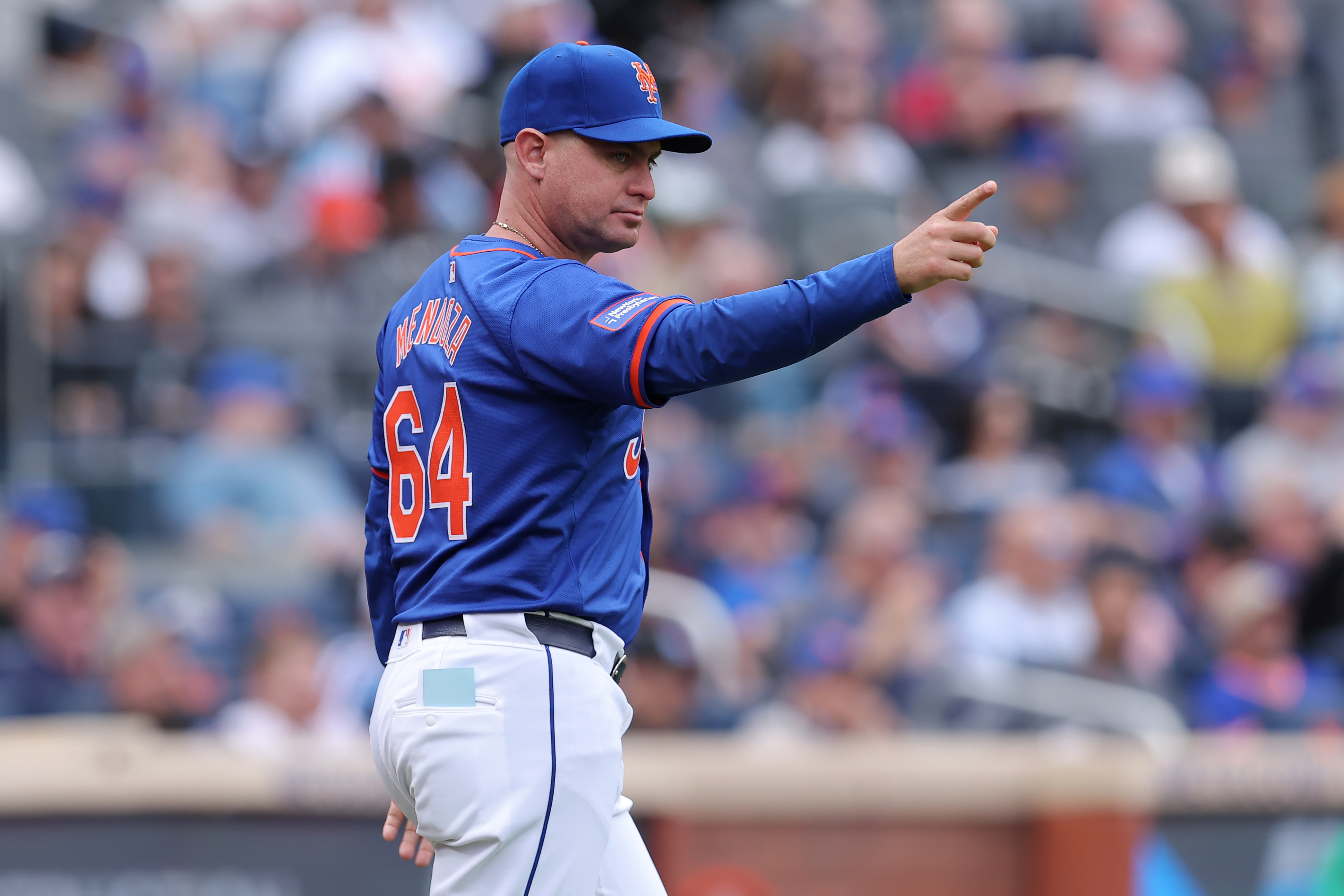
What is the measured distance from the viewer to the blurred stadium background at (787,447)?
5.59 metres

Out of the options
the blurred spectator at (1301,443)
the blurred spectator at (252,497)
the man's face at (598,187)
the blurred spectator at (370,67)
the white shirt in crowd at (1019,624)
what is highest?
the blurred spectator at (370,67)

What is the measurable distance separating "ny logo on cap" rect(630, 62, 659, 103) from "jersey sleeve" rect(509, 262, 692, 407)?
35 centimetres

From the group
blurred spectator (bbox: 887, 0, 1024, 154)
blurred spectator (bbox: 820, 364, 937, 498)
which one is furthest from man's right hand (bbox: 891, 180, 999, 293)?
blurred spectator (bbox: 887, 0, 1024, 154)

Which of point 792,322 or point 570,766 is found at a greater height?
point 792,322

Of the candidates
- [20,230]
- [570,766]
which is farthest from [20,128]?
[570,766]

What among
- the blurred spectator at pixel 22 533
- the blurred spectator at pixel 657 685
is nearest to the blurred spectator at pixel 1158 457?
the blurred spectator at pixel 657 685

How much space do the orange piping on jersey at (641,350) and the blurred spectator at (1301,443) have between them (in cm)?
593

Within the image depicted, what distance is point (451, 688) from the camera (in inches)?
115

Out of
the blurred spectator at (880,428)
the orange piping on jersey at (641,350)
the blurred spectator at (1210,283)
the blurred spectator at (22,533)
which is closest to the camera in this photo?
the orange piping on jersey at (641,350)

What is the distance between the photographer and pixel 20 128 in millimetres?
9398

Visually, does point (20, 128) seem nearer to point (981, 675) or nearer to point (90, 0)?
point (90, 0)

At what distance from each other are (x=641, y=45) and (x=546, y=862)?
928 cm

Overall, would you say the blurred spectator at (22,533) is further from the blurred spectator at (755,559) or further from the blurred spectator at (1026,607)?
the blurred spectator at (1026,607)

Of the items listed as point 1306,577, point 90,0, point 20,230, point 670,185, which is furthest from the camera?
point 90,0
